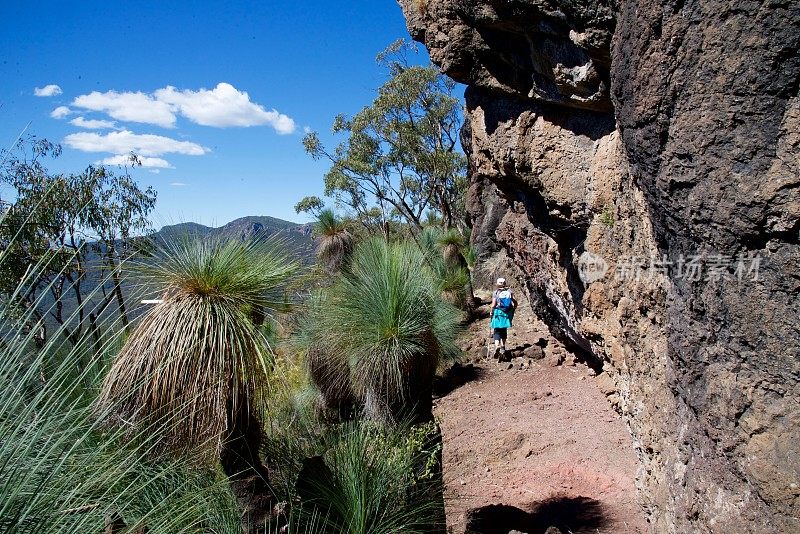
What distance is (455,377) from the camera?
12602 mm

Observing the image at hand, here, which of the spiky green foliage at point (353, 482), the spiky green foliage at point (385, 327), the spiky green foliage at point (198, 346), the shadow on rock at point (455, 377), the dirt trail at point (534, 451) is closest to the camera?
the spiky green foliage at point (198, 346)

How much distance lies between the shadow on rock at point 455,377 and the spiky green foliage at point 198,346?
8509 millimetres

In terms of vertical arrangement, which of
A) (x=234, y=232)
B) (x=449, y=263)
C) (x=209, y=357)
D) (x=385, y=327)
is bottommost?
(x=385, y=327)

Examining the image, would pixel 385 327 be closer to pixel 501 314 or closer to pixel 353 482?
pixel 353 482

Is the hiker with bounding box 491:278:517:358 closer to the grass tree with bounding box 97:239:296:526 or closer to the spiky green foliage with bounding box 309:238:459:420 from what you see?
the spiky green foliage with bounding box 309:238:459:420

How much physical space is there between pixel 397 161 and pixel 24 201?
621 inches

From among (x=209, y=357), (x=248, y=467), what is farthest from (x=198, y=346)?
(x=248, y=467)

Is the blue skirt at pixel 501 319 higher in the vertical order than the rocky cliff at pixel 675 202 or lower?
lower

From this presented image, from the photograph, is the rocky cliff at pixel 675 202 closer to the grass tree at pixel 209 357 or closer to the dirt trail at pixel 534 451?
the grass tree at pixel 209 357

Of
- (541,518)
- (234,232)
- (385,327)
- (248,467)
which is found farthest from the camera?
(541,518)

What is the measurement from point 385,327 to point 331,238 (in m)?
7.35

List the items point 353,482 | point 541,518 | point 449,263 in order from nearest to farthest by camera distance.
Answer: point 353,482, point 541,518, point 449,263

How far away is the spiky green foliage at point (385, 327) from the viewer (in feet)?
20.4

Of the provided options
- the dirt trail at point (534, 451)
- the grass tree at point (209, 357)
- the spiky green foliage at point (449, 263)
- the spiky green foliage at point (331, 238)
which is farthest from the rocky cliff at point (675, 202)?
the spiky green foliage at point (449, 263)
